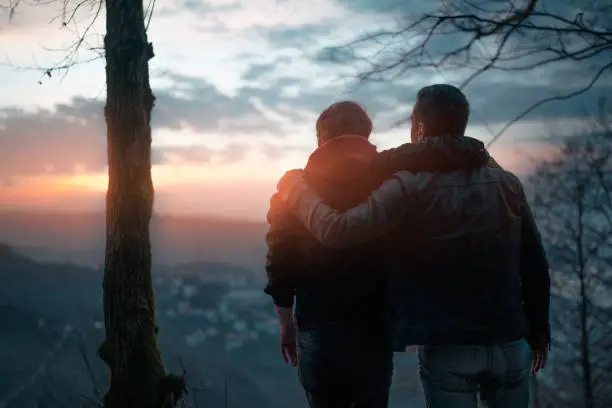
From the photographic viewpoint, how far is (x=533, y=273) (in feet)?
7.30

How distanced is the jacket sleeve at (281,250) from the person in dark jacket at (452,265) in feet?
0.75

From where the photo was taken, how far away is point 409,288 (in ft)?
6.88

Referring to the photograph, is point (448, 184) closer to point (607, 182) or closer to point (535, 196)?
point (607, 182)

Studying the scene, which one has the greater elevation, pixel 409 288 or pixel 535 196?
pixel 535 196

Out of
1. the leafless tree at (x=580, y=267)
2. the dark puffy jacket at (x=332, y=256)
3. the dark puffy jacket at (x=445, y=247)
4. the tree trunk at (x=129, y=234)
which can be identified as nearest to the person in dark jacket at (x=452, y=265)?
the dark puffy jacket at (x=445, y=247)

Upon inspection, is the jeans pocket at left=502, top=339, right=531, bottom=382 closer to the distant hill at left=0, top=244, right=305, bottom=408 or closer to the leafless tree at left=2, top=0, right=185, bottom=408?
the leafless tree at left=2, top=0, right=185, bottom=408

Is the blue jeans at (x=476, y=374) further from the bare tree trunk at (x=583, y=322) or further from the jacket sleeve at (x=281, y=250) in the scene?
the bare tree trunk at (x=583, y=322)

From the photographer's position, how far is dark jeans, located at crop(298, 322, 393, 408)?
7.77ft

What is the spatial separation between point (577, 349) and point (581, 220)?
345 centimetres

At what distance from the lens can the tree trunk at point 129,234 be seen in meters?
4.19

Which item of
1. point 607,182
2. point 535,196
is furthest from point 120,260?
point 535,196

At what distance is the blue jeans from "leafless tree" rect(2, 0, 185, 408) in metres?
2.58


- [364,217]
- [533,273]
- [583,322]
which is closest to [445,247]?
[364,217]

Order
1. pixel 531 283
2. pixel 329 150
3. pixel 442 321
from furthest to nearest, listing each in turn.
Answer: pixel 329 150 < pixel 531 283 < pixel 442 321
